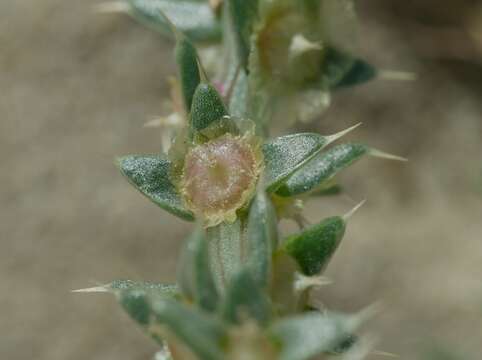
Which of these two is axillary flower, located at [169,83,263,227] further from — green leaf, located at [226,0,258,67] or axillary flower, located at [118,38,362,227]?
green leaf, located at [226,0,258,67]

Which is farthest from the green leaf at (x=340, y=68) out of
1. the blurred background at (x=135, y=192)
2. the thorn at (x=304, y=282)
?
the blurred background at (x=135, y=192)

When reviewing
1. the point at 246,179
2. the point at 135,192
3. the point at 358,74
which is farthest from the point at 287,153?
the point at 135,192

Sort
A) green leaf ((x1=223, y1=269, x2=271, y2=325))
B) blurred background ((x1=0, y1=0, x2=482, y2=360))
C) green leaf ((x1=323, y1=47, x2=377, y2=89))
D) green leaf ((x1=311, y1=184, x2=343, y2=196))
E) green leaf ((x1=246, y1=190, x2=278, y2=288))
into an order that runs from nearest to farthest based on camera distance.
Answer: green leaf ((x1=223, y1=269, x2=271, y2=325)) → green leaf ((x1=246, y1=190, x2=278, y2=288)) → green leaf ((x1=311, y1=184, x2=343, y2=196)) → green leaf ((x1=323, y1=47, x2=377, y2=89)) → blurred background ((x1=0, y1=0, x2=482, y2=360))

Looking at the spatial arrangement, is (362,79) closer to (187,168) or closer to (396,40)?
(187,168)

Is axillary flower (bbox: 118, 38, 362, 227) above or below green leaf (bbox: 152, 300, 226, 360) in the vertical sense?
below

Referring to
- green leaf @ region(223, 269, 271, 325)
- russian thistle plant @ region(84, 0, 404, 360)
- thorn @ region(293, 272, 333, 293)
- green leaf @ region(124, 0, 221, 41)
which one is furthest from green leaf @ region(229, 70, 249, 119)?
green leaf @ region(223, 269, 271, 325)

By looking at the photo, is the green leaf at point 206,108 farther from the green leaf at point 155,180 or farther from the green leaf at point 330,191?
the green leaf at point 330,191
